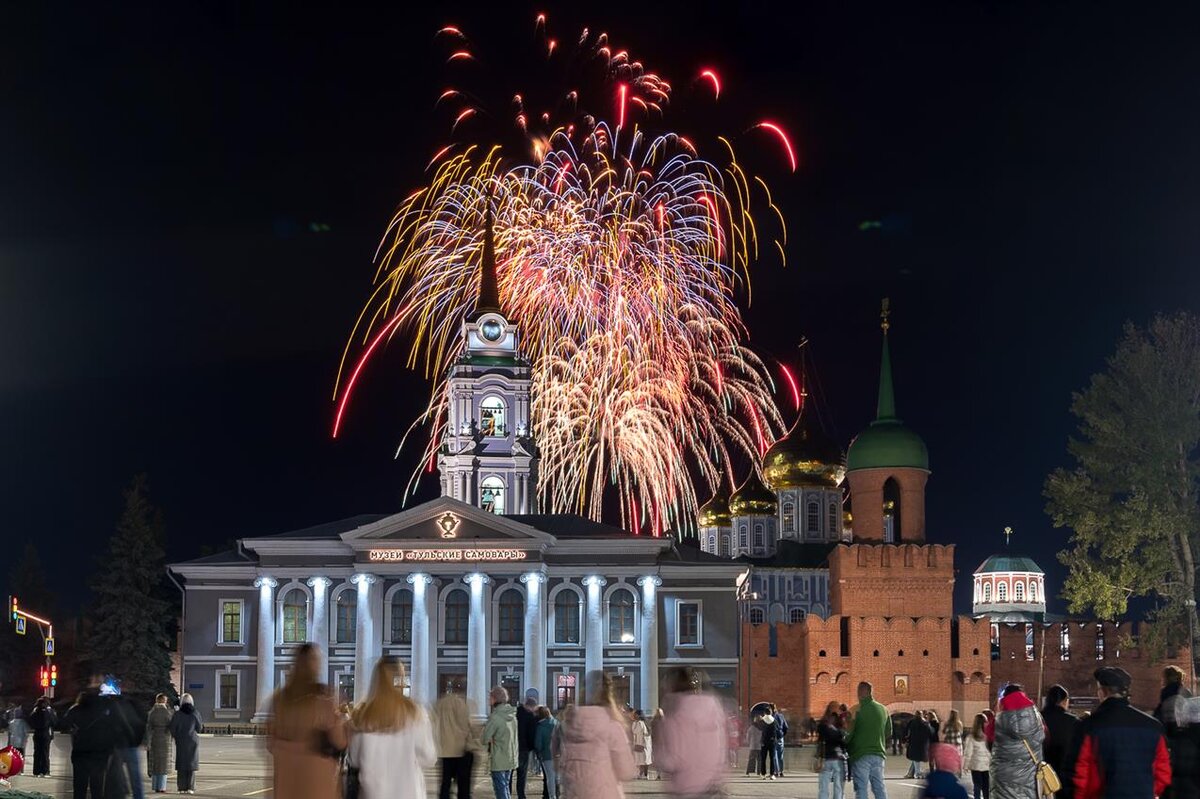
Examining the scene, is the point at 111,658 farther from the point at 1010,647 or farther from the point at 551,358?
the point at 1010,647

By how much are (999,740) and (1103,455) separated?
42137 mm

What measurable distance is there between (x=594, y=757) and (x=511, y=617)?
52.0 meters

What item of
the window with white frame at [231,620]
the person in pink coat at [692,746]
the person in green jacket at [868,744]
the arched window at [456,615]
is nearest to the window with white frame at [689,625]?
the arched window at [456,615]

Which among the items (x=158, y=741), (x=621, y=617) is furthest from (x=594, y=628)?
(x=158, y=741)

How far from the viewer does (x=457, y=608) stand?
2547 inches

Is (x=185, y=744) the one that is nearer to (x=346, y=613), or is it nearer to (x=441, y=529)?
(x=441, y=529)

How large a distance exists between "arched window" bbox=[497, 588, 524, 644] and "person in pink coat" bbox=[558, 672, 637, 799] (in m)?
51.7

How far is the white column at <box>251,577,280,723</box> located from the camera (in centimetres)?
6356

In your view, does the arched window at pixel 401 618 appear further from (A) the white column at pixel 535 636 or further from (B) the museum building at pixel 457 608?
(A) the white column at pixel 535 636

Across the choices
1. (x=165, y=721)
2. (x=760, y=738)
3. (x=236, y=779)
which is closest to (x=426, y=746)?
(x=165, y=721)

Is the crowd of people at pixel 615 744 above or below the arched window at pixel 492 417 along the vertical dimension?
below

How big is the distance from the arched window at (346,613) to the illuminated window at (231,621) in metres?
3.84

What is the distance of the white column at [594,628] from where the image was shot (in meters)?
63.9

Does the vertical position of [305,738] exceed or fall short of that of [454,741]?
it exceeds it
